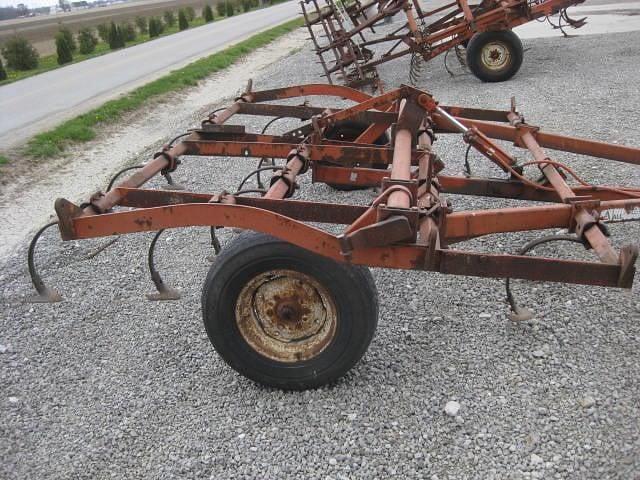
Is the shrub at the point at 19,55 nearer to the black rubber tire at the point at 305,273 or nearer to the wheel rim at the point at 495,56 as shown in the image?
the wheel rim at the point at 495,56

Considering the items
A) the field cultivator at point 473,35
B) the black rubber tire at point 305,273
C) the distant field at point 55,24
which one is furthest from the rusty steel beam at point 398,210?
the distant field at point 55,24

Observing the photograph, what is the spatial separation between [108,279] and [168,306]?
780 mm

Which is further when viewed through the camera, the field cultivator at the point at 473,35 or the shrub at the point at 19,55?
the shrub at the point at 19,55

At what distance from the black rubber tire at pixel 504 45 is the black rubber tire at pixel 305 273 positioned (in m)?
7.92

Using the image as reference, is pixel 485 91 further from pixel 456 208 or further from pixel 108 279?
pixel 108 279

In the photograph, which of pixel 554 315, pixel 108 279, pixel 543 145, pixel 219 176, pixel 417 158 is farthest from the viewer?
pixel 219 176

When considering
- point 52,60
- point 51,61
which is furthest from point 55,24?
point 51,61

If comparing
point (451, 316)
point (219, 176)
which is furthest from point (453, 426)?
point (219, 176)

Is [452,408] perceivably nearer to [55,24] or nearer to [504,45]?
[504,45]

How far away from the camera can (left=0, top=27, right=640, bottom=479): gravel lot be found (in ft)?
8.55

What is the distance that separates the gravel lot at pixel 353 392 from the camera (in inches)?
103

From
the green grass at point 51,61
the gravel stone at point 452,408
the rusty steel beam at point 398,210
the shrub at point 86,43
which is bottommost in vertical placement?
the gravel stone at point 452,408

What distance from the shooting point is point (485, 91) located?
370 inches

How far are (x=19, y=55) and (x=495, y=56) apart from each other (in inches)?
759
